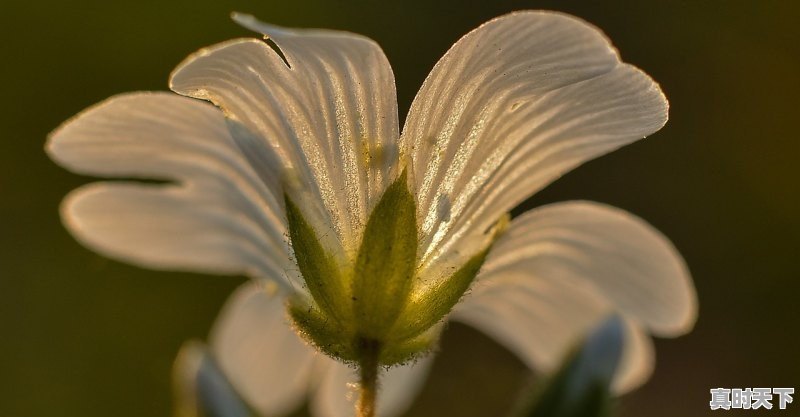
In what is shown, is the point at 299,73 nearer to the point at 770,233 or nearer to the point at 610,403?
the point at 610,403

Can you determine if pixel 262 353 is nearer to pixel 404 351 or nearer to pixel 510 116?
pixel 404 351

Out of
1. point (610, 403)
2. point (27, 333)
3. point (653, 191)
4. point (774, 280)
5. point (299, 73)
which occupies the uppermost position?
point (299, 73)

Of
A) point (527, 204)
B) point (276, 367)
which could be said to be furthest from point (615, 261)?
point (527, 204)

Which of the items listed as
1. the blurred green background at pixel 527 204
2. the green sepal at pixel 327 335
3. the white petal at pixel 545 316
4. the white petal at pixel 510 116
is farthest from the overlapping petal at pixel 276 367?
the blurred green background at pixel 527 204

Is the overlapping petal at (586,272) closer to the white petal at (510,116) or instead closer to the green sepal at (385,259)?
the white petal at (510,116)

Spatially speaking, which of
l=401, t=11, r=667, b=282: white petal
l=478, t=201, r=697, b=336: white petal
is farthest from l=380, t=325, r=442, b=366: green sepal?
l=478, t=201, r=697, b=336: white petal

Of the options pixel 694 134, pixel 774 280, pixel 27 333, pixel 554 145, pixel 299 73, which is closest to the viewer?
pixel 299 73

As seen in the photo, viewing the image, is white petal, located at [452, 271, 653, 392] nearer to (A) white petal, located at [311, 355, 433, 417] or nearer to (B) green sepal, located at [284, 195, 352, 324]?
(A) white petal, located at [311, 355, 433, 417]

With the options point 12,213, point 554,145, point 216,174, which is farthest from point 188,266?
point 12,213
